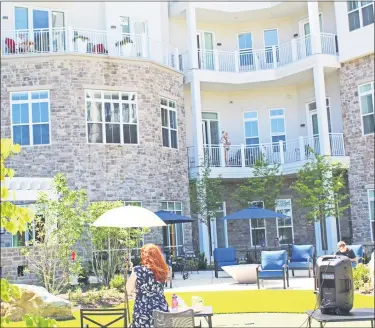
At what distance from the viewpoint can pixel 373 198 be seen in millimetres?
23625

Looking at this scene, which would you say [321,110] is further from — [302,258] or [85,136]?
[85,136]

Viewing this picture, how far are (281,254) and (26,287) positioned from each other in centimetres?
721

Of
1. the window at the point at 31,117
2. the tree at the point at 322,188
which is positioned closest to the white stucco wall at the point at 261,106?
the tree at the point at 322,188

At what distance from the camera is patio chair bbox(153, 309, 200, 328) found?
7395 mm

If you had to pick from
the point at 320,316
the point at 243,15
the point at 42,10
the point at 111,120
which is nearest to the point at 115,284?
the point at 111,120

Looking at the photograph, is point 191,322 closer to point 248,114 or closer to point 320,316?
point 320,316

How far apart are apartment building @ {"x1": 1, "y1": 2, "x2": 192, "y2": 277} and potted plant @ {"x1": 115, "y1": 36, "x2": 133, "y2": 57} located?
0.12 feet

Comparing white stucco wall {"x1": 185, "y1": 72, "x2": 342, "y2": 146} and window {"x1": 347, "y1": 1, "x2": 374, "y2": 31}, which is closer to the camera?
window {"x1": 347, "y1": 1, "x2": 374, "y2": 31}

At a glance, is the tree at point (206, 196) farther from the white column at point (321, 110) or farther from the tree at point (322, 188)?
the white column at point (321, 110)

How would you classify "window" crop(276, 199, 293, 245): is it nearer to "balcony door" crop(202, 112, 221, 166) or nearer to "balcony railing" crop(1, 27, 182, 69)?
"balcony door" crop(202, 112, 221, 166)

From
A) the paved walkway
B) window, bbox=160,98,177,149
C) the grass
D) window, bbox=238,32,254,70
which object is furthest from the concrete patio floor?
window, bbox=238,32,254,70

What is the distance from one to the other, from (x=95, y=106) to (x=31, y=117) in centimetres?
228

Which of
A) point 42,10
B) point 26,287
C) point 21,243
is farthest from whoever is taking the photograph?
point 42,10

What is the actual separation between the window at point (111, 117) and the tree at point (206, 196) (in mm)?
3242
